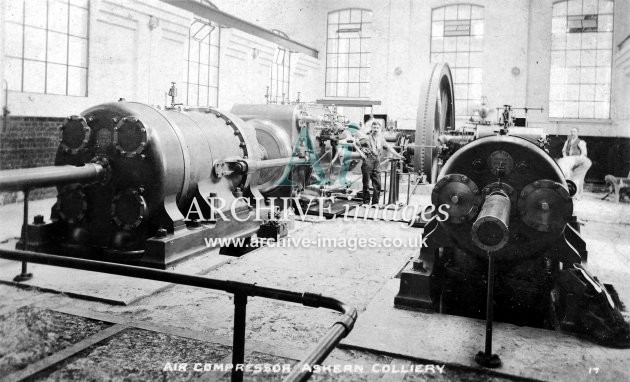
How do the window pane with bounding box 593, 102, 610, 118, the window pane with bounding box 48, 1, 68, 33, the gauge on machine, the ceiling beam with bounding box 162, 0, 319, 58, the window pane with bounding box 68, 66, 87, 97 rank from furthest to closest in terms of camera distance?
the window pane with bounding box 593, 102, 610, 118, the ceiling beam with bounding box 162, 0, 319, 58, the window pane with bounding box 68, 66, 87, 97, the window pane with bounding box 48, 1, 68, 33, the gauge on machine

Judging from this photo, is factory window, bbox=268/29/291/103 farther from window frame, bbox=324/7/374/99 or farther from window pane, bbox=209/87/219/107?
window frame, bbox=324/7/374/99

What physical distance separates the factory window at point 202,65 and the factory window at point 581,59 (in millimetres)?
9804

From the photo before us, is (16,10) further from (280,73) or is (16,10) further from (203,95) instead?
(280,73)

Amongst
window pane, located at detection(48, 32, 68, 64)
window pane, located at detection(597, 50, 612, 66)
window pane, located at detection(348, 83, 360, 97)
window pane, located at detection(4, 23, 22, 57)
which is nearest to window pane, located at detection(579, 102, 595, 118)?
window pane, located at detection(597, 50, 612, 66)

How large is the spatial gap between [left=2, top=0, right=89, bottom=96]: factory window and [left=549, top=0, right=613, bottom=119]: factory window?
42.0 feet

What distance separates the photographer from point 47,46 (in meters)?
7.38

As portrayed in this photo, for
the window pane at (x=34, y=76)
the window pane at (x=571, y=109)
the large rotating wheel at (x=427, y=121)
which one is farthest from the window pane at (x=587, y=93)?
the window pane at (x=34, y=76)

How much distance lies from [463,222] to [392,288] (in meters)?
0.91

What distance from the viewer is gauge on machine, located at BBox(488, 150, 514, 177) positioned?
3371 millimetres

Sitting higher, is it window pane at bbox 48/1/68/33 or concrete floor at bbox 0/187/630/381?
window pane at bbox 48/1/68/33

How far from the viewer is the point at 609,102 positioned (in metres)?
14.5

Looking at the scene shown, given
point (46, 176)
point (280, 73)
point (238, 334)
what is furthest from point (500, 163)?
point (280, 73)

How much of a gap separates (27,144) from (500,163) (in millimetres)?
6140

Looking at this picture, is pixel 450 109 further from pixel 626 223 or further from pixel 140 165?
pixel 626 223
